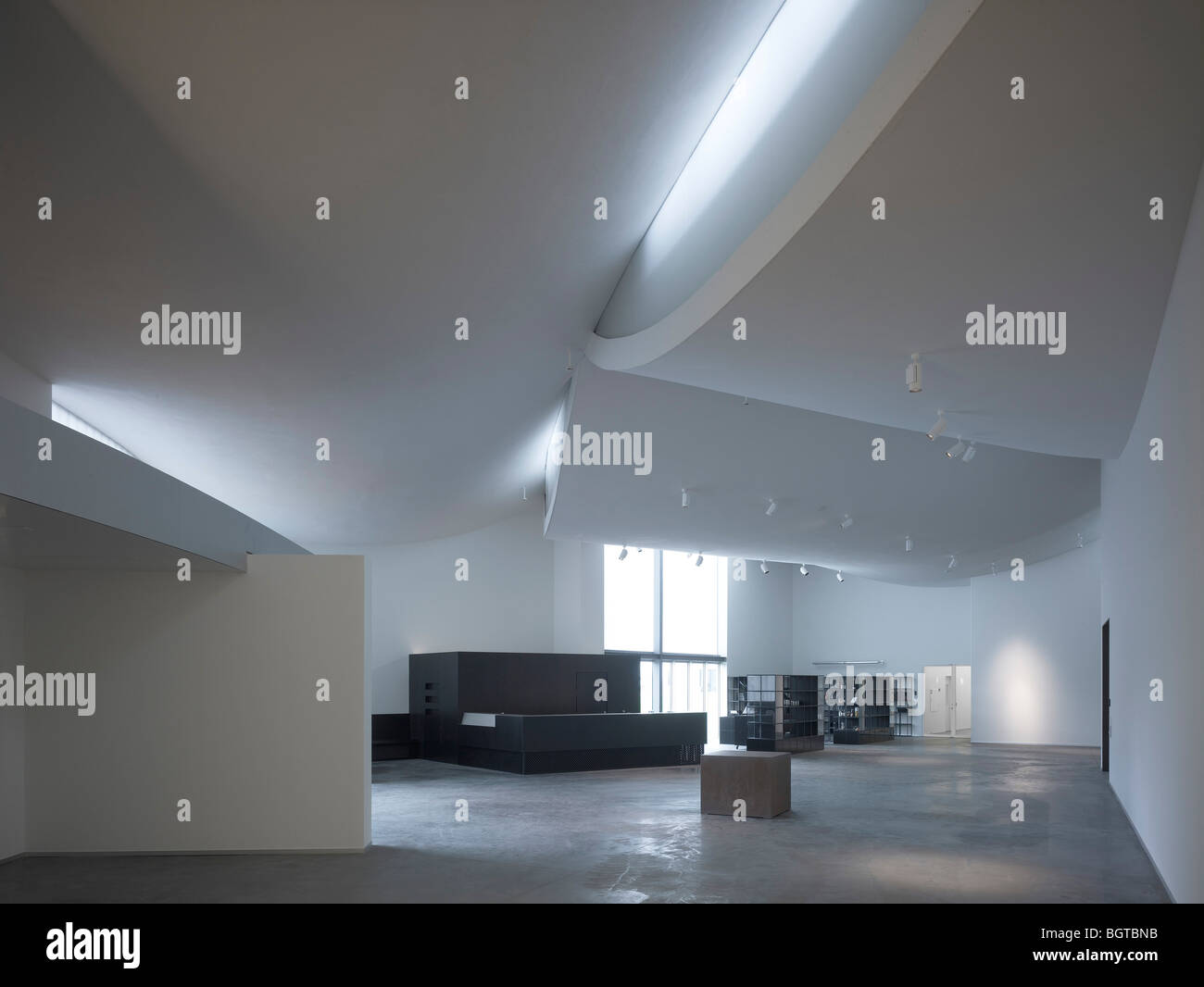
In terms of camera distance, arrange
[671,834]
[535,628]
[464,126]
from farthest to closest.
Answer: [535,628], [671,834], [464,126]

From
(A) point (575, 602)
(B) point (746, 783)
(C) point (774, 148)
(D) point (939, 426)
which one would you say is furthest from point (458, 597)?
(C) point (774, 148)

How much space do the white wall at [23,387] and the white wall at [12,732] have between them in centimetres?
139

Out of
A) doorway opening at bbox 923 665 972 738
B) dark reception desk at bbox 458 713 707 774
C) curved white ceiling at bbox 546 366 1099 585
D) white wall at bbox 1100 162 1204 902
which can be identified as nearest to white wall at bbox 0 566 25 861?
curved white ceiling at bbox 546 366 1099 585

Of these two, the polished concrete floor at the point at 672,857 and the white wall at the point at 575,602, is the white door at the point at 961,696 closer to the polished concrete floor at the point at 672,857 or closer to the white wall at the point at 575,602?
the white wall at the point at 575,602

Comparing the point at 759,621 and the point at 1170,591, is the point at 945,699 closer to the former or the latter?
the point at 759,621

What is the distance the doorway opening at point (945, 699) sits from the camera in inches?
984

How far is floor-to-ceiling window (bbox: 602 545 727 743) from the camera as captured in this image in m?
22.8

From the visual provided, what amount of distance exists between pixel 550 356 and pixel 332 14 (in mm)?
5687

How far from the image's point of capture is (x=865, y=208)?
15.2 ft

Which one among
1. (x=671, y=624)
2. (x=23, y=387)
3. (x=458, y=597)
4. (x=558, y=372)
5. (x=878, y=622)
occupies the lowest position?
(x=878, y=622)

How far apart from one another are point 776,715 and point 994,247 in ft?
48.4

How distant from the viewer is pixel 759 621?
2633 cm

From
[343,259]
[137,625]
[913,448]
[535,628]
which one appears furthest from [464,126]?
[535,628]

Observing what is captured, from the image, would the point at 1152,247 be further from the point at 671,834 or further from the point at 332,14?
the point at 671,834
